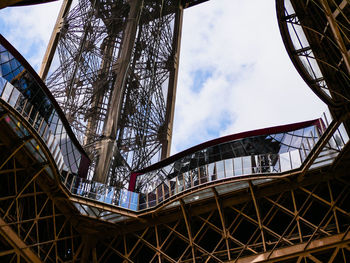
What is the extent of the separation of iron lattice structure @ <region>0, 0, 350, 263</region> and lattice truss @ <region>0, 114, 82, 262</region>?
0.07m

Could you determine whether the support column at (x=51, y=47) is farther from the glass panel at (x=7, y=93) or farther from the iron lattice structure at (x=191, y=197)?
the glass panel at (x=7, y=93)

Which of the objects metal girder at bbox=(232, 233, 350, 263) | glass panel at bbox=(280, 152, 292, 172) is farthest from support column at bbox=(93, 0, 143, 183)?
metal girder at bbox=(232, 233, 350, 263)

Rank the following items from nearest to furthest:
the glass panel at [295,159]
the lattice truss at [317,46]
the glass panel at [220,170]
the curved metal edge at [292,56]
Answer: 1. the lattice truss at [317,46]
2. the curved metal edge at [292,56]
3. the glass panel at [295,159]
4. the glass panel at [220,170]

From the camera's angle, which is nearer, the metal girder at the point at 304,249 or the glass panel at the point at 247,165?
the metal girder at the point at 304,249

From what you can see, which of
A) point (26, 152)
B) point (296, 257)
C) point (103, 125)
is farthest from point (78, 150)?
point (296, 257)

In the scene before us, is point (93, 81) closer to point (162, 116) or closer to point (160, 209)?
point (162, 116)

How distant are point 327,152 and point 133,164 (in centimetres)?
1917

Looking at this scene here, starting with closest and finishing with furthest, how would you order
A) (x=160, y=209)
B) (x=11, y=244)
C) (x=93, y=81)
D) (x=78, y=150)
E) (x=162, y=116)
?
(x=11, y=244) < (x=160, y=209) < (x=78, y=150) < (x=93, y=81) < (x=162, y=116)

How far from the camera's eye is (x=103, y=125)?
3806 centimetres

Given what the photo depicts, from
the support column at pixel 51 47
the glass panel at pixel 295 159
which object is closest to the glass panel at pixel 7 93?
the glass panel at pixel 295 159

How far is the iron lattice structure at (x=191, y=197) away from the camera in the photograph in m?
22.3

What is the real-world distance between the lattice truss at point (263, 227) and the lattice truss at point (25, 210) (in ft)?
11.2

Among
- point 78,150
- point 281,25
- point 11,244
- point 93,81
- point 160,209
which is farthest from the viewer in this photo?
point 93,81

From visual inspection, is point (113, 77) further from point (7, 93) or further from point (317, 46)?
point (317, 46)
